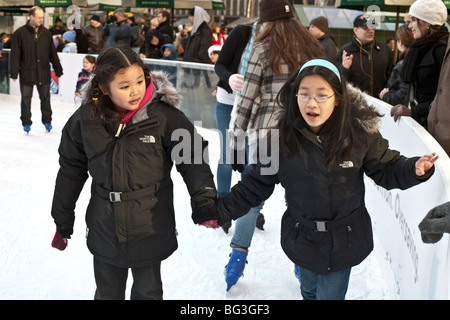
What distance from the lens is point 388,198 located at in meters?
3.60

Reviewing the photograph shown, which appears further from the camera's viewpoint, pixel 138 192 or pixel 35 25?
pixel 35 25

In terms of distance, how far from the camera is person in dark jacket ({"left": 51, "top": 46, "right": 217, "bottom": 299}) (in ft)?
6.97

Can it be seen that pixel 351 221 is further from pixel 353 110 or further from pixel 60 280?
pixel 60 280

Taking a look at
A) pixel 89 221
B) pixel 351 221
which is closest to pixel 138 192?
pixel 89 221

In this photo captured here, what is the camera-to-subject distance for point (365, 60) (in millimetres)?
5367

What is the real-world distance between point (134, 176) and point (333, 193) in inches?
28.0

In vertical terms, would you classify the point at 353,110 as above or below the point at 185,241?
above

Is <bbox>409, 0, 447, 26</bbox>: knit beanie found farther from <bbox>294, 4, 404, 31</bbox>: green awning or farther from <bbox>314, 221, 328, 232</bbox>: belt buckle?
<bbox>294, 4, 404, 31</bbox>: green awning

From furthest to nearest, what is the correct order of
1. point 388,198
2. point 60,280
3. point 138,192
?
point 388,198 < point 60,280 < point 138,192

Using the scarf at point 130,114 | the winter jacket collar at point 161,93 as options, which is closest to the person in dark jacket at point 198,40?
the winter jacket collar at point 161,93

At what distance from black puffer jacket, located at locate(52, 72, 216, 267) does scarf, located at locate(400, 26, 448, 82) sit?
175 centimetres

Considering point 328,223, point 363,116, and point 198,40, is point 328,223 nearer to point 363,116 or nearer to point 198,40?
point 363,116

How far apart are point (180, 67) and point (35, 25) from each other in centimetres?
201

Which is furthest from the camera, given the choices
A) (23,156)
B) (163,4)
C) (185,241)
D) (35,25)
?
(163,4)
